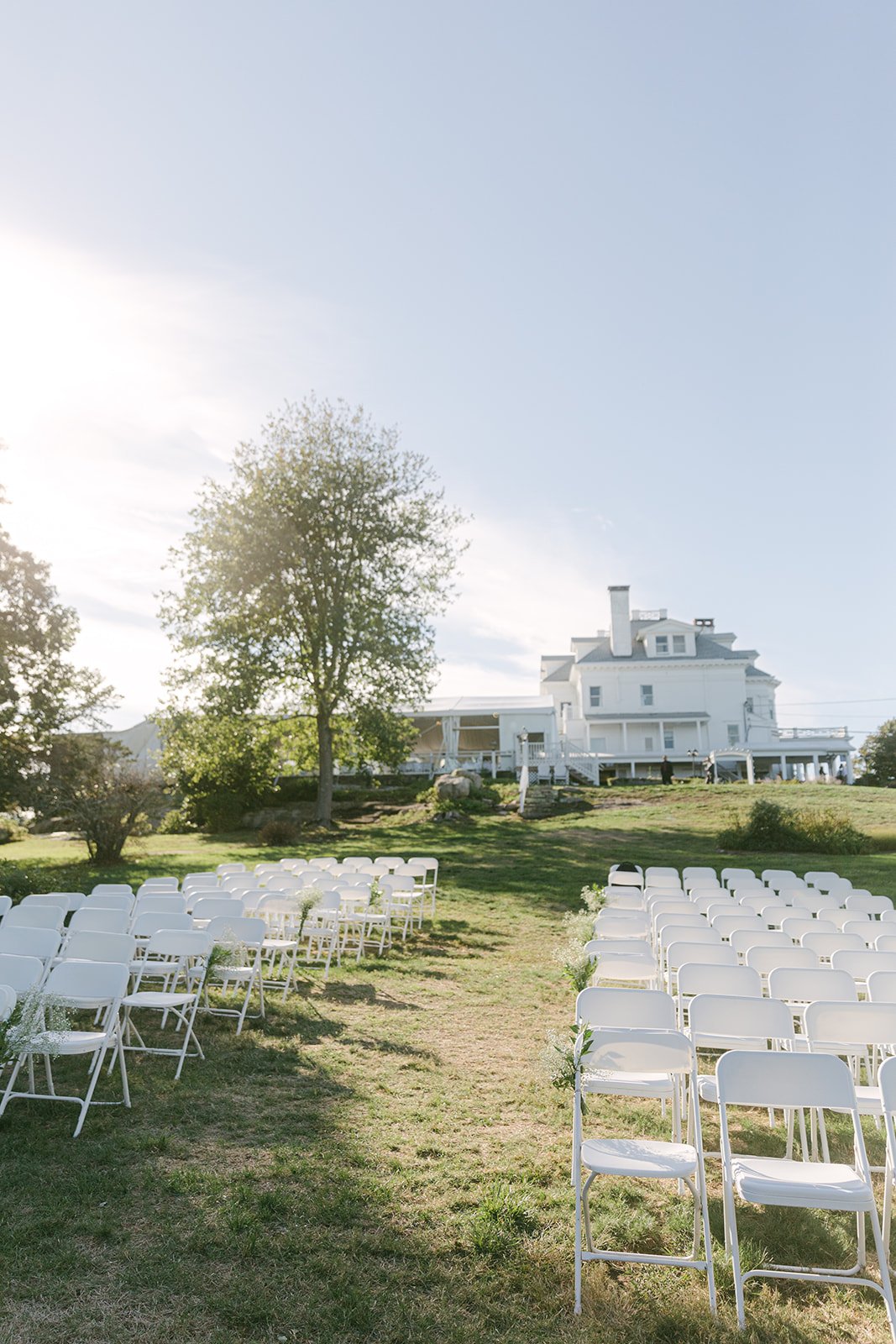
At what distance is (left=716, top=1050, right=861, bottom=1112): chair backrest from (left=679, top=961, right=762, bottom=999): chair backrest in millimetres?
1519

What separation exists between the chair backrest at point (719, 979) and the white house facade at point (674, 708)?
32.5m

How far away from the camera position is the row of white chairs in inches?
134

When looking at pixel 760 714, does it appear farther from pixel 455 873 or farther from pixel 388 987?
pixel 388 987

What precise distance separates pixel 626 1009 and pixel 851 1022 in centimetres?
108

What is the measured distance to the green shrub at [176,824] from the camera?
3028cm

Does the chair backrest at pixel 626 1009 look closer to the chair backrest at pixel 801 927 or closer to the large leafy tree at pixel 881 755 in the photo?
the chair backrest at pixel 801 927

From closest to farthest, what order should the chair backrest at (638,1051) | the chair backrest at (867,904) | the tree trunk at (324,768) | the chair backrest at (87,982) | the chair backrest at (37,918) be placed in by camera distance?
the chair backrest at (638,1051) → the chair backrest at (87,982) → the chair backrest at (37,918) → the chair backrest at (867,904) → the tree trunk at (324,768)

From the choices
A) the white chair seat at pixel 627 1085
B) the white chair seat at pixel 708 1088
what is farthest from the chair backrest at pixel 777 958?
the white chair seat at pixel 627 1085

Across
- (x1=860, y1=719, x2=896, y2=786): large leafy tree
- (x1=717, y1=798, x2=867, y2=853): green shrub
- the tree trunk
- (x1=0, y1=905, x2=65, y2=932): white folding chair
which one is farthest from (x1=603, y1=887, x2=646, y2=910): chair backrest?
(x1=860, y1=719, x2=896, y2=786): large leafy tree

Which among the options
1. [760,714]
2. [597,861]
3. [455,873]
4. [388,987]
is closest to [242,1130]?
[388,987]

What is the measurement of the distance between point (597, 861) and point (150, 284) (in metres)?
14.2

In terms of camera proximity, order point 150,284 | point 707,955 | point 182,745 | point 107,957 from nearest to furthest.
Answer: point 707,955
point 107,957
point 150,284
point 182,745

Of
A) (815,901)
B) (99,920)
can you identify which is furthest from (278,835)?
(99,920)

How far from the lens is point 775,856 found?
65.0 feet
